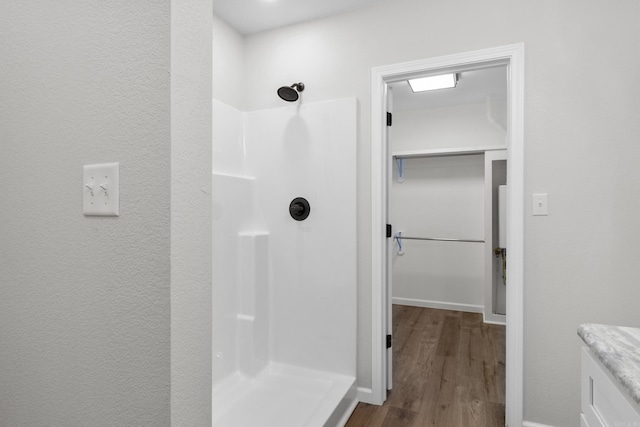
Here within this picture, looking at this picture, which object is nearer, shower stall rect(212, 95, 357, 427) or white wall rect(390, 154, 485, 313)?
shower stall rect(212, 95, 357, 427)

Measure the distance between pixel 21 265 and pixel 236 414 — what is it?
1378 millimetres

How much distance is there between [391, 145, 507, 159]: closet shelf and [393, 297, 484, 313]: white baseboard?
1824mm

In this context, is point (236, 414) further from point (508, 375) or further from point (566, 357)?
point (566, 357)

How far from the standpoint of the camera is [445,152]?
4.04 meters

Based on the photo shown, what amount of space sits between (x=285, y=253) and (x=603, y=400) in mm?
1844

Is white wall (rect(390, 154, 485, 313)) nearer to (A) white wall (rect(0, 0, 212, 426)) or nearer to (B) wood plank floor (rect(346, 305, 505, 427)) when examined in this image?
(B) wood plank floor (rect(346, 305, 505, 427))

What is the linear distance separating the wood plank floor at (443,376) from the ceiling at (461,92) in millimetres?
2419

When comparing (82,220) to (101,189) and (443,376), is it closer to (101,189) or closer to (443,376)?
(101,189)

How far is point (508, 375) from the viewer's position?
1.86 meters

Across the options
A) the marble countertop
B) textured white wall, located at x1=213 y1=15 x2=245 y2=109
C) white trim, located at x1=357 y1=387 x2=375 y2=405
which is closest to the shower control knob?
textured white wall, located at x1=213 y1=15 x2=245 y2=109

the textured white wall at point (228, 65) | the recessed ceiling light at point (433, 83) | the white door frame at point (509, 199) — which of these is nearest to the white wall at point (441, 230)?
the recessed ceiling light at point (433, 83)

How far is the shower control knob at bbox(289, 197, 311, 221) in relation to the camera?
231 cm

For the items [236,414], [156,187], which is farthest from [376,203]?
[156,187]

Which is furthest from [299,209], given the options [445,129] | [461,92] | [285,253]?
[445,129]
